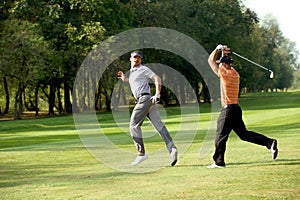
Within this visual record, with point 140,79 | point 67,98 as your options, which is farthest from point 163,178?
point 67,98

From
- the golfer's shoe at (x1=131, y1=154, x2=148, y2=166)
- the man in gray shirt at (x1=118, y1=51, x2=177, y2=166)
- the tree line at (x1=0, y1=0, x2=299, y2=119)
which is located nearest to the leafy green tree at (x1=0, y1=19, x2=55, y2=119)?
the tree line at (x1=0, y1=0, x2=299, y2=119)

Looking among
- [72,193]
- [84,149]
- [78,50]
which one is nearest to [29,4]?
[78,50]

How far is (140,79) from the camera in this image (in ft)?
41.6

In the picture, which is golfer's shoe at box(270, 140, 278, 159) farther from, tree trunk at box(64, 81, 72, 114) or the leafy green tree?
tree trunk at box(64, 81, 72, 114)

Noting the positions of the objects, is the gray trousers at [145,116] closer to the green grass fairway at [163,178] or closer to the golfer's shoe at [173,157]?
the golfer's shoe at [173,157]

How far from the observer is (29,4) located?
52125mm

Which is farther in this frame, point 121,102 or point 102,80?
point 121,102

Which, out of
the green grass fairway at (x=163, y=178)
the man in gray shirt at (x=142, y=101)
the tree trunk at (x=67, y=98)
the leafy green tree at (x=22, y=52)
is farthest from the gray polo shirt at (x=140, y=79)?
the tree trunk at (x=67, y=98)

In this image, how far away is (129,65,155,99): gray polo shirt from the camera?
Answer: 1263cm

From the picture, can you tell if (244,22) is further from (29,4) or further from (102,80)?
(29,4)

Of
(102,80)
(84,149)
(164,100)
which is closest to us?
(84,149)

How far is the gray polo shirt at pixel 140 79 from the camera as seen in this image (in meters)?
12.6

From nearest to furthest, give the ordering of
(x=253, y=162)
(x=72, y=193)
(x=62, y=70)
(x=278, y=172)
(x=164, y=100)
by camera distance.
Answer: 1. (x=72, y=193)
2. (x=278, y=172)
3. (x=253, y=162)
4. (x=62, y=70)
5. (x=164, y=100)

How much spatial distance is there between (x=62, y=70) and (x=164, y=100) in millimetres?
26258
